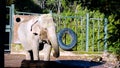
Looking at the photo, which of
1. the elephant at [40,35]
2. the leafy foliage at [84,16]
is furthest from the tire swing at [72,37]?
the elephant at [40,35]

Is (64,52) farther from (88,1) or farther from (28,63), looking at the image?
(88,1)

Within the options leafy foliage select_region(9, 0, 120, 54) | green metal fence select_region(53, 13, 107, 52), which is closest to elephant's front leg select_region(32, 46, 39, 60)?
leafy foliage select_region(9, 0, 120, 54)

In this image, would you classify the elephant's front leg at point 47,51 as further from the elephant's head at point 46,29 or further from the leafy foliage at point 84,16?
the leafy foliage at point 84,16

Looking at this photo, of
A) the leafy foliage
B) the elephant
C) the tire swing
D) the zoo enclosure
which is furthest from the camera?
the zoo enclosure

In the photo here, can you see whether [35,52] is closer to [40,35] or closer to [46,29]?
[40,35]

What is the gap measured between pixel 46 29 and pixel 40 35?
1.92 feet

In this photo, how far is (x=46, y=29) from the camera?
12094 mm

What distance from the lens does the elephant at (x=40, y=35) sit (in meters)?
11.8

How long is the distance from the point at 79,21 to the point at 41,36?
11.4m

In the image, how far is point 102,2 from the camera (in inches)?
182

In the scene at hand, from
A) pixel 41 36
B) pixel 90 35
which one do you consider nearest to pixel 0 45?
pixel 41 36

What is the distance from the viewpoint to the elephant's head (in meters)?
11.7

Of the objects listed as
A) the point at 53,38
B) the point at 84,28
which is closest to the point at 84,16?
the point at 84,28

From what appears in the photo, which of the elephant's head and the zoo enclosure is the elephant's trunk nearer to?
the elephant's head
